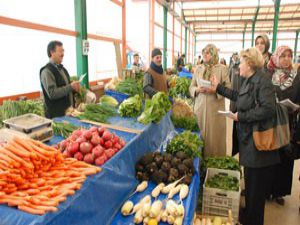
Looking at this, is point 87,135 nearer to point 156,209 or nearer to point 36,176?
point 36,176

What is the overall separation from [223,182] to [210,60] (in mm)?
1495

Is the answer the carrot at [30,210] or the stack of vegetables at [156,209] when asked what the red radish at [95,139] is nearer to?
the stack of vegetables at [156,209]

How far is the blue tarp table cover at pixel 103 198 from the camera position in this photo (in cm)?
121

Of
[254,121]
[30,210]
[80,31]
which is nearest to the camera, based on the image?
[30,210]

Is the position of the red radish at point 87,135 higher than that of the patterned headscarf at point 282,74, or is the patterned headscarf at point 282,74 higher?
the patterned headscarf at point 282,74

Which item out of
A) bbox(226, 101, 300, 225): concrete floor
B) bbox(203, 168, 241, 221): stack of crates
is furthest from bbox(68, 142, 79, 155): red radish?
bbox(226, 101, 300, 225): concrete floor

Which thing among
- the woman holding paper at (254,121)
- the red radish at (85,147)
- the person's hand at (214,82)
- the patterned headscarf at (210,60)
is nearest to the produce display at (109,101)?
the patterned headscarf at (210,60)

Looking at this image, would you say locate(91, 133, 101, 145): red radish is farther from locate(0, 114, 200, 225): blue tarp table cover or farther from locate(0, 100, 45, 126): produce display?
locate(0, 100, 45, 126): produce display

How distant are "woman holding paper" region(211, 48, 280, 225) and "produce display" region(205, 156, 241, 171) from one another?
0.44 metres

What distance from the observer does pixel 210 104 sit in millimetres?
3465

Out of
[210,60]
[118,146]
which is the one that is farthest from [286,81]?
[118,146]

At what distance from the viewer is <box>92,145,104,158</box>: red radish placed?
183cm

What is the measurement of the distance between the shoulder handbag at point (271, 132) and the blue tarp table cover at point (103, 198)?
623 mm

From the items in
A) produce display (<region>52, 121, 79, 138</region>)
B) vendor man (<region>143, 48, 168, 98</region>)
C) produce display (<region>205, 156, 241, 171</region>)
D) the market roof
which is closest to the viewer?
produce display (<region>52, 121, 79, 138</region>)
